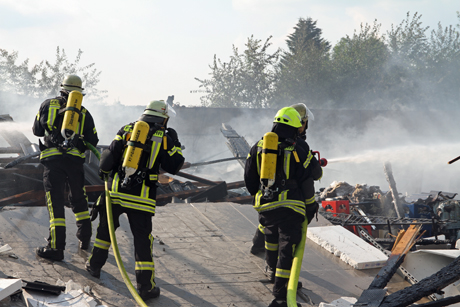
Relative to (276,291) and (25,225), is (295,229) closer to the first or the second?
(276,291)

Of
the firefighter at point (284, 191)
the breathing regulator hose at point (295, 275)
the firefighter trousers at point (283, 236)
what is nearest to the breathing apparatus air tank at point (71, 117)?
the firefighter at point (284, 191)

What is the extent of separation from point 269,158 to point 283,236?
703 mm

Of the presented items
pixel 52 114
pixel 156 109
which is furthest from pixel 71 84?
pixel 156 109

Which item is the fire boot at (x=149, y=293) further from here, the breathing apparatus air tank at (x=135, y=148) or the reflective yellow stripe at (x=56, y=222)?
the reflective yellow stripe at (x=56, y=222)

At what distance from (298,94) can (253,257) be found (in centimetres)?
2752

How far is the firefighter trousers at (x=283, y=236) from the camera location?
12.4ft

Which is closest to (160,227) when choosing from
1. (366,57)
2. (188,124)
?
(188,124)

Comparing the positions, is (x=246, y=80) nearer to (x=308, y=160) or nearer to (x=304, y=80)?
(x=304, y=80)

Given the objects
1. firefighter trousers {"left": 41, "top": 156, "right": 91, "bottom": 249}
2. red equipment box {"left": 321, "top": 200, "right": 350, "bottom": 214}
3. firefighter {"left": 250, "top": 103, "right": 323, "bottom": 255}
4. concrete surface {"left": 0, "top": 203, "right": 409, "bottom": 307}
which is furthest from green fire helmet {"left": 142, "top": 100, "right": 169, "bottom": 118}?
red equipment box {"left": 321, "top": 200, "right": 350, "bottom": 214}

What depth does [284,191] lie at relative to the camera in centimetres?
384

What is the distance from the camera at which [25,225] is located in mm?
5035

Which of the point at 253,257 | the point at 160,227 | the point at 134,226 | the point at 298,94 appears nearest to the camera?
the point at 134,226

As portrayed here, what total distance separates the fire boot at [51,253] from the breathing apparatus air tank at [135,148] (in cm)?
125

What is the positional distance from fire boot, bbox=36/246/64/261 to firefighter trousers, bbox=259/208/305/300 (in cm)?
197
